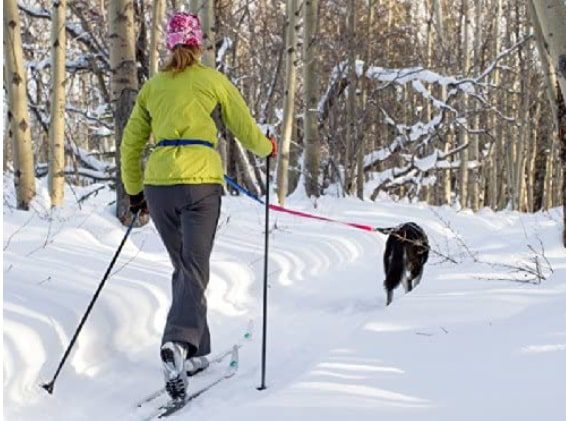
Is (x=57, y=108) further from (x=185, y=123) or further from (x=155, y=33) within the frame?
(x=185, y=123)

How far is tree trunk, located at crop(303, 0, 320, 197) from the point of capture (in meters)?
12.4

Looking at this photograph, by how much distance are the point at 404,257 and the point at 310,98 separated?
7.26 metres

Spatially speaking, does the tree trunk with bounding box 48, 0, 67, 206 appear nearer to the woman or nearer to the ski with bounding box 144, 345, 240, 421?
the woman

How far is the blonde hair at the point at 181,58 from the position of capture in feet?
11.9

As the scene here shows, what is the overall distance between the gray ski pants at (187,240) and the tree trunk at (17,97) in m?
5.15

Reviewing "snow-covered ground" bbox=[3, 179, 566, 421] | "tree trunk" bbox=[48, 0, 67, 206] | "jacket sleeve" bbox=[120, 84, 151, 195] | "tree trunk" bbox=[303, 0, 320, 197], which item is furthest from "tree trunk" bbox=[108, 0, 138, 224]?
"tree trunk" bbox=[303, 0, 320, 197]

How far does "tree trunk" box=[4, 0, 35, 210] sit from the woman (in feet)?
16.4

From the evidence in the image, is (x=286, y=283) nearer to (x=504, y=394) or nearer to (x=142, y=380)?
(x=142, y=380)

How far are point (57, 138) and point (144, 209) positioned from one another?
533 centimetres

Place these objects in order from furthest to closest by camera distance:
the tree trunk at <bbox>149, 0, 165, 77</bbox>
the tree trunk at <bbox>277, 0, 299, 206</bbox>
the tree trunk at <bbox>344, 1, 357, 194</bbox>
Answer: the tree trunk at <bbox>344, 1, 357, 194</bbox> < the tree trunk at <bbox>277, 0, 299, 206</bbox> < the tree trunk at <bbox>149, 0, 165, 77</bbox>

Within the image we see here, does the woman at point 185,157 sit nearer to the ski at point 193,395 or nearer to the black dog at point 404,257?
the ski at point 193,395

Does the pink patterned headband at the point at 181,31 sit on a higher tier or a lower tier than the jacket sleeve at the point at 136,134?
higher

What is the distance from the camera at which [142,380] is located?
376 centimetres

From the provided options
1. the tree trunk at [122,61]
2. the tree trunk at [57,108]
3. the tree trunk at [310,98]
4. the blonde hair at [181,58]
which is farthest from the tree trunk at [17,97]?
the tree trunk at [310,98]
